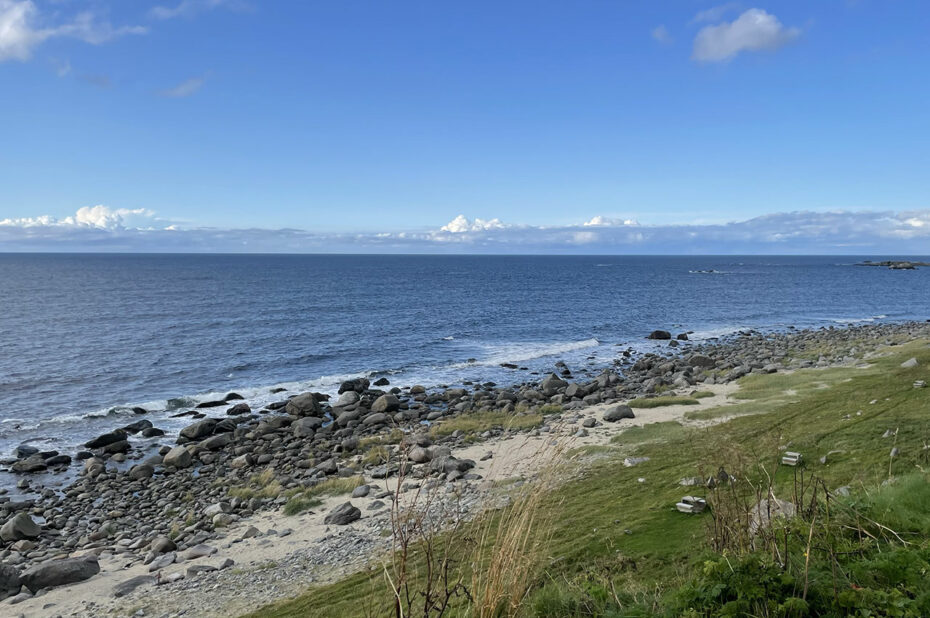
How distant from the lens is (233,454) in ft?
87.6

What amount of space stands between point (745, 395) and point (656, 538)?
2149 cm

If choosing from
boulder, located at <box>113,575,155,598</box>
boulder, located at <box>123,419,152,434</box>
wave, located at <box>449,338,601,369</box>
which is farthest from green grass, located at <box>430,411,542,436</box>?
wave, located at <box>449,338,601,369</box>

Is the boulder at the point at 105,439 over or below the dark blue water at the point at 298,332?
below

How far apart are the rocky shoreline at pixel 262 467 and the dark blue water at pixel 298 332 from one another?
14.3 feet

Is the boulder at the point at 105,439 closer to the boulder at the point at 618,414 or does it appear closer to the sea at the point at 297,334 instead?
the sea at the point at 297,334

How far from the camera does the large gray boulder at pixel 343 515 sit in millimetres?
17016

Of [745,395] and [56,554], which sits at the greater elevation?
[745,395]

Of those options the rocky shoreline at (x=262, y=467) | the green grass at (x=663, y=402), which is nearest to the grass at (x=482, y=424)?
the rocky shoreline at (x=262, y=467)

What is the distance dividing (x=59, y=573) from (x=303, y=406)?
18.3 meters

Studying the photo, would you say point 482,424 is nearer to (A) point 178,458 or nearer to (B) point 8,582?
(A) point 178,458

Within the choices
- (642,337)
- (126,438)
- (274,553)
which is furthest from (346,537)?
(642,337)

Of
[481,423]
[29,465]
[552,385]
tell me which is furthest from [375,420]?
[29,465]

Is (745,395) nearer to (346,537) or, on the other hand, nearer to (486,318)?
(346,537)

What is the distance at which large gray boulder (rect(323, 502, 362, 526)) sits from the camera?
1702 cm
